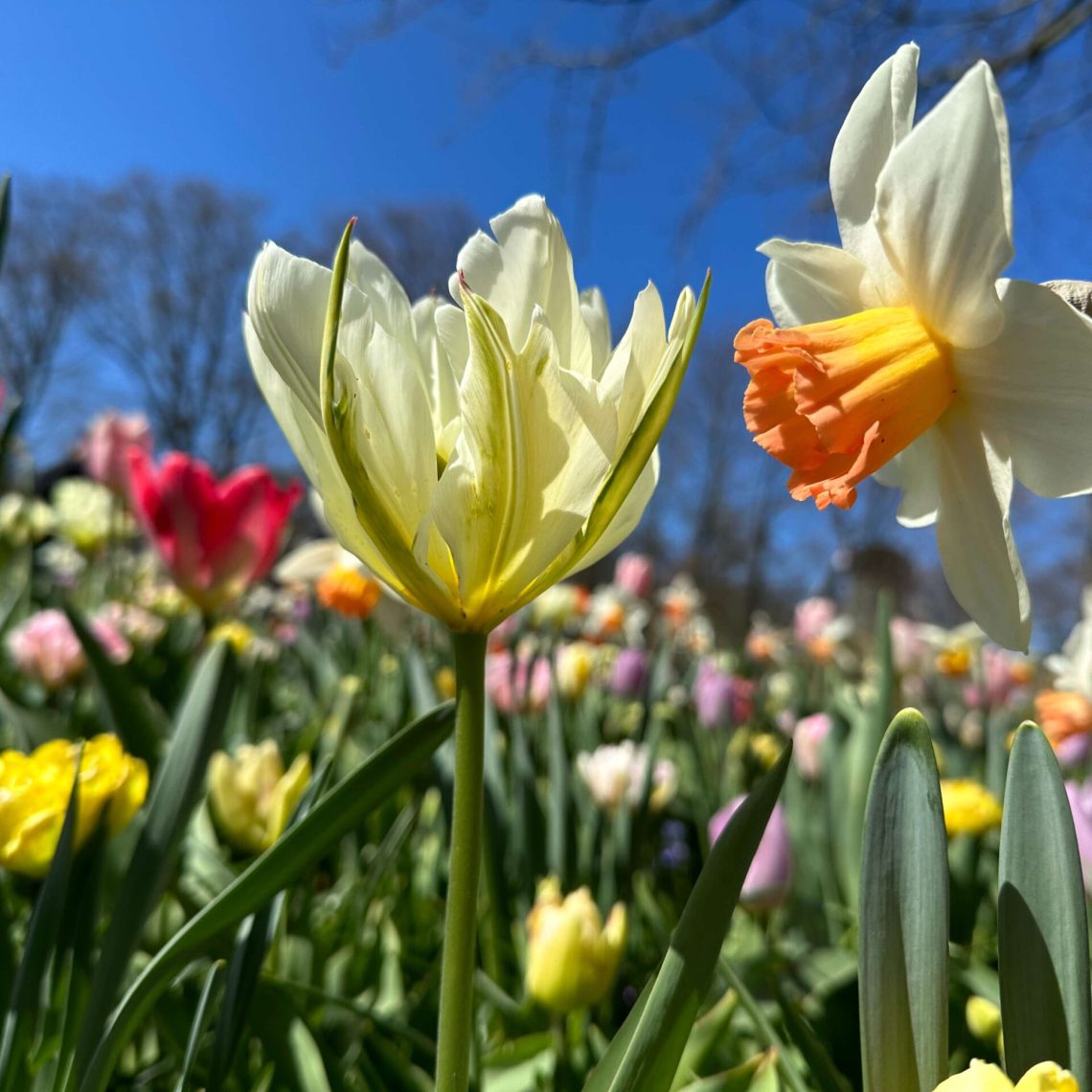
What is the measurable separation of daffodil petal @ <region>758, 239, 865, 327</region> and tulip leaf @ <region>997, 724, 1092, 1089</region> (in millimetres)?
190

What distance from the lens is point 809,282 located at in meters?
0.38

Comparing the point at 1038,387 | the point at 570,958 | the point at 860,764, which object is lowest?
the point at 570,958

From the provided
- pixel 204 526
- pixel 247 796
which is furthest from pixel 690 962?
pixel 204 526

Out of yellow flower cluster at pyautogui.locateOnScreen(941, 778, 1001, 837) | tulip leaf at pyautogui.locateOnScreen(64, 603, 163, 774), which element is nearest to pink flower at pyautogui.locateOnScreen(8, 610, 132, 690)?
tulip leaf at pyautogui.locateOnScreen(64, 603, 163, 774)

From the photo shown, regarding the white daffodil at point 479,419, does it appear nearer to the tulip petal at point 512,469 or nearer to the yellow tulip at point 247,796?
the tulip petal at point 512,469

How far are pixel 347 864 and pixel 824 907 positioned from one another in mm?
467

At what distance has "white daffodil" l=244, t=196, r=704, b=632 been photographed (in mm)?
320

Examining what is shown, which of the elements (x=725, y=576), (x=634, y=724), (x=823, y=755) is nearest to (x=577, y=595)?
(x=634, y=724)

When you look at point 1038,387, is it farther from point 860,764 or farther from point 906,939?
point 860,764

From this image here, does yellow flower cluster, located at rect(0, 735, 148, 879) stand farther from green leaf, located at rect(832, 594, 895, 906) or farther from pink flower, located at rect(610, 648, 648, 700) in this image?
pink flower, located at rect(610, 648, 648, 700)

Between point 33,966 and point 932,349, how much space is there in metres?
0.44

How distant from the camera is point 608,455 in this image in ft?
1.05

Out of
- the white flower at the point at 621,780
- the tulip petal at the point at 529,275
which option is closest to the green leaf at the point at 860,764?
the white flower at the point at 621,780

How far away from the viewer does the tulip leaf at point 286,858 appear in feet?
1.10
